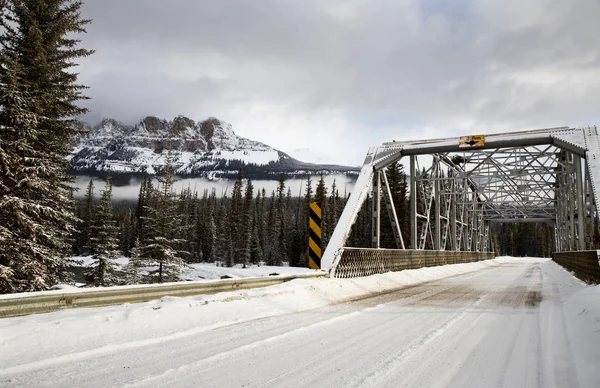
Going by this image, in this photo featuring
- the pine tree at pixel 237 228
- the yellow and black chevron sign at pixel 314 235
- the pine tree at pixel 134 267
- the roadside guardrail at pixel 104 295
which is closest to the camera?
the roadside guardrail at pixel 104 295

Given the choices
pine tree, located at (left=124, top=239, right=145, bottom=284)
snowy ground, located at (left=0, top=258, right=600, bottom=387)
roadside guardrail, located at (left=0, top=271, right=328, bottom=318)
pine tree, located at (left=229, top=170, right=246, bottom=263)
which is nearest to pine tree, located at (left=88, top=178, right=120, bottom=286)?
pine tree, located at (left=124, top=239, right=145, bottom=284)

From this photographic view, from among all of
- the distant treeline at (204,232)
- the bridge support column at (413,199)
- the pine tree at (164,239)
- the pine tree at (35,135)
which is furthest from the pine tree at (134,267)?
the bridge support column at (413,199)

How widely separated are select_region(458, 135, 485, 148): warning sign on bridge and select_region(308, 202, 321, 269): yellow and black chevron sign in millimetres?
9667

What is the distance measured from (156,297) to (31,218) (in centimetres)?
933

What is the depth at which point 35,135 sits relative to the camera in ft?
41.7

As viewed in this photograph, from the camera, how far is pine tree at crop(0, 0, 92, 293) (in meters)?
12.1

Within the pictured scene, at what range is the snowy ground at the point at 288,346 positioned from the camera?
3.58m

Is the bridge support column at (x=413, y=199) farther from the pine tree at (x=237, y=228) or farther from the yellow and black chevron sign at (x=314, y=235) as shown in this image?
the pine tree at (x=237, y=228)

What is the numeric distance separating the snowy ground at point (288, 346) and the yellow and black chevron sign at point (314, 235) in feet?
11.8

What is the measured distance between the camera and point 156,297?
628cm

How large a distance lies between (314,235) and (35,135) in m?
9.49

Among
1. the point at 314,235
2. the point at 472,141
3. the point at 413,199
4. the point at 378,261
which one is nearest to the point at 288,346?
the point at 314,235

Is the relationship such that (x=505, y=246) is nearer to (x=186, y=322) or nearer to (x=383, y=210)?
(x=383, y=210)

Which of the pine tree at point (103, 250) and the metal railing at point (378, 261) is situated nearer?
the metal railing at point (378, 261)
